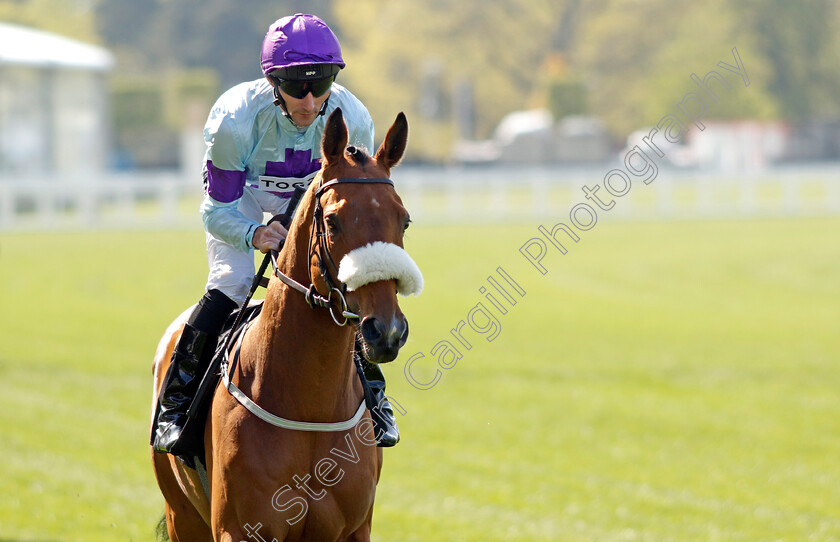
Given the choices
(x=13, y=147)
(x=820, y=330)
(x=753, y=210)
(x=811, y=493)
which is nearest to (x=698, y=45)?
(x=753, y=210)

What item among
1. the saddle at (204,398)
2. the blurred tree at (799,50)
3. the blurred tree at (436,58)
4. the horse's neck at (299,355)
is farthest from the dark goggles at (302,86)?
the blurred tree at (799,50)

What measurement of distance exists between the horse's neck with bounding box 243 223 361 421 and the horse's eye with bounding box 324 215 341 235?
30 centimetres

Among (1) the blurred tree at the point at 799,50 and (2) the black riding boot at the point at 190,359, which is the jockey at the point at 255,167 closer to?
(2) the black riding boot at the point at 190,359

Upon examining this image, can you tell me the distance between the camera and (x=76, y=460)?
8.47 meters

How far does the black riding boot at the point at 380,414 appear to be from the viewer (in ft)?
13.4

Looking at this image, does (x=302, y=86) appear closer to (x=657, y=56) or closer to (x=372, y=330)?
(x=372, y=330)

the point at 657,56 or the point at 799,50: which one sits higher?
the point at 799,50

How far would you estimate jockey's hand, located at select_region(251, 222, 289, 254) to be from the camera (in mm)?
3848

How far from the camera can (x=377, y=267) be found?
311cm

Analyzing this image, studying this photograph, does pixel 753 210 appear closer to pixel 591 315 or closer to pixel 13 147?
pixel 591 315

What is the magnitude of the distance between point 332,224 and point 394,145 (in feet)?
1.33

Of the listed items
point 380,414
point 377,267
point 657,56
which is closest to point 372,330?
point 377,267

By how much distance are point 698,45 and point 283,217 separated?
46.7 metres

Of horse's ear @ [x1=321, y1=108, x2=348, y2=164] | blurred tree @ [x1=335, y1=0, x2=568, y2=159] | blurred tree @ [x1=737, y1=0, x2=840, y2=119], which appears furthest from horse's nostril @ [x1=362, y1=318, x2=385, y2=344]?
blurred tree @ [x1=737, y1=0, x2=840, y2=119]
